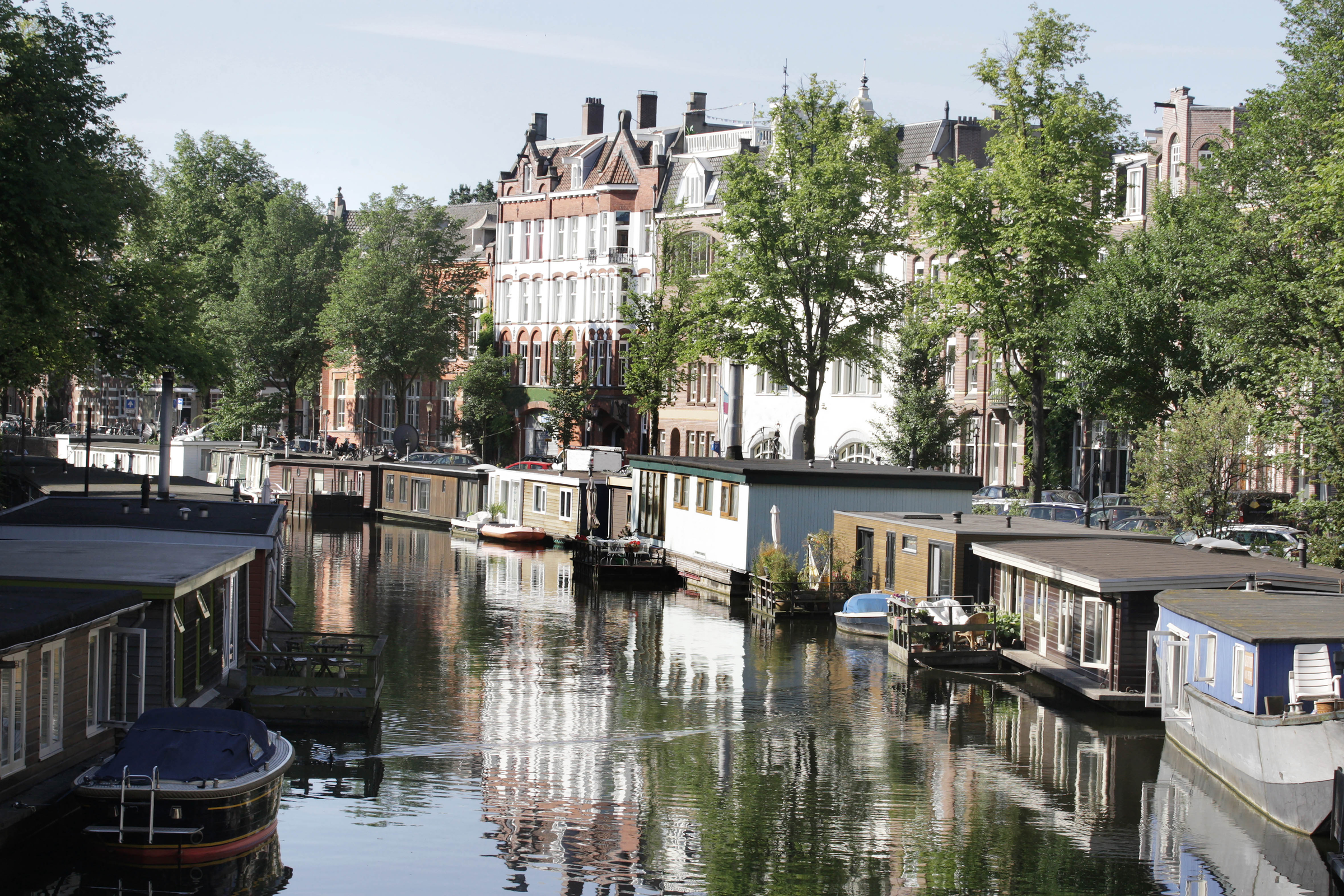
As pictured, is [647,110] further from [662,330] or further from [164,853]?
[164,853]

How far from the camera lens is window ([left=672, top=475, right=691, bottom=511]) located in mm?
50150

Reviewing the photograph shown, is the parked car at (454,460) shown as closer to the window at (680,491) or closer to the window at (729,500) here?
the window at (680,491)

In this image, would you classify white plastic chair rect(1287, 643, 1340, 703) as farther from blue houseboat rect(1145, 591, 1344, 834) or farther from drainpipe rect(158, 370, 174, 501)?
drainpipe rect(158, 370, 174, 501)

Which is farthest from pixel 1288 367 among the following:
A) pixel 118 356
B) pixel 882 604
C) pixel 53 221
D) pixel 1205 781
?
pixel 118 356

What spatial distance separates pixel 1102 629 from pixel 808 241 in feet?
95.5

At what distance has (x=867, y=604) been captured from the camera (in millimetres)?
37812

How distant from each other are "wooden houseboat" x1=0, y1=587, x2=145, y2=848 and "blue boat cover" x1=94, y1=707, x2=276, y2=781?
4.05ft

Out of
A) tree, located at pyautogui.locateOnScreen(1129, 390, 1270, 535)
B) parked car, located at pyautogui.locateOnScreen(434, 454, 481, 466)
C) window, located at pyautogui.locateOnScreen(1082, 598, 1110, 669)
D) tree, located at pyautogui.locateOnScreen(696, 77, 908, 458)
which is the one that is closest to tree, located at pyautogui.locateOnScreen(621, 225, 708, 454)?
parked car, located at pyautogui.locateOnScreen(434, 454, 481, 466)

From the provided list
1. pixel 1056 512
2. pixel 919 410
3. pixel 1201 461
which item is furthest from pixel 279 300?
pixel 1201 461

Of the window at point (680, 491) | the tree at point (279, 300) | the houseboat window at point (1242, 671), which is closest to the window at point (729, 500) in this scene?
the window at point (680, 491)

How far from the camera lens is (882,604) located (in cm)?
3766

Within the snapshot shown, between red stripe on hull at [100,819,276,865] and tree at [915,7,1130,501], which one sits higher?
tree at [915,7,1130,501]

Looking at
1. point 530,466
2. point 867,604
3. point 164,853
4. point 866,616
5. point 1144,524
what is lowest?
point 164,853

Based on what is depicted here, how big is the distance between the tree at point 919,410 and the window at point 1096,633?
92.2 ft
